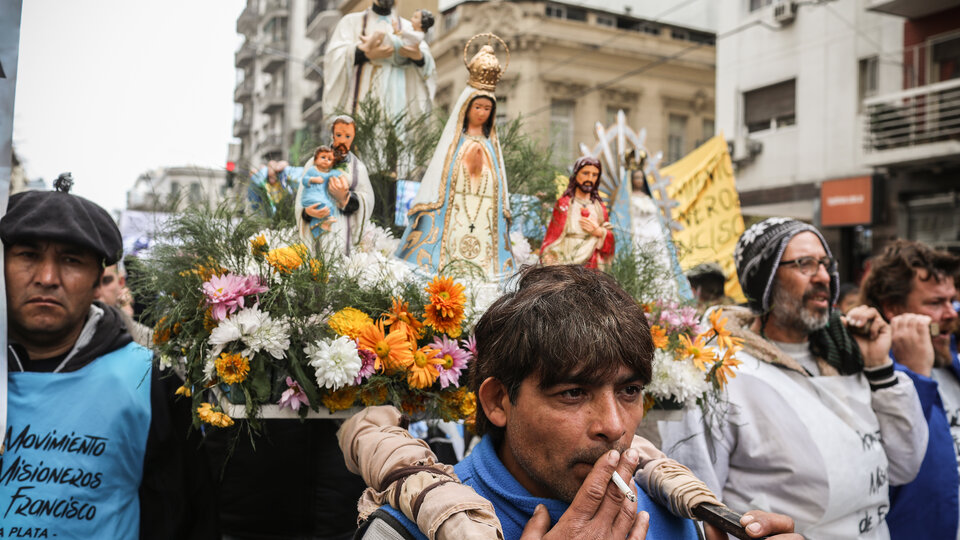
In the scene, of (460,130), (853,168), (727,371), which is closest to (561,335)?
(727,371)

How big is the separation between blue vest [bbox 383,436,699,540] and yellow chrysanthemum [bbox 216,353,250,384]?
2.43 feet

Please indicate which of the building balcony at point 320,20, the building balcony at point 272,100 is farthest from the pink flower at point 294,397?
the building balcony at point 272,100

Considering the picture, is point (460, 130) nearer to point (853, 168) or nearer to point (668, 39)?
point (853, 168)

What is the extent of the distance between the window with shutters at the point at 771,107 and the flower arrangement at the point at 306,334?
50.8 ft

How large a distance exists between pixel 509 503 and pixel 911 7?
48.3 ft

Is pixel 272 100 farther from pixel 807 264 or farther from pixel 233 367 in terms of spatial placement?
pixel 233 367

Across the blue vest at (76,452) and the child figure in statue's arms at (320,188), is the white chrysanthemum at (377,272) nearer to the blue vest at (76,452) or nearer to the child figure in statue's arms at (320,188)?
the child figure in statue's arms at (320,188)

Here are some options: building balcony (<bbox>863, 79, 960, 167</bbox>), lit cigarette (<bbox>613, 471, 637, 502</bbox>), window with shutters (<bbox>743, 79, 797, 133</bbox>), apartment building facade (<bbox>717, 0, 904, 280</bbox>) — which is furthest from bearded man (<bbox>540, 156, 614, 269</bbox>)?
window with shutters (<bbox>743, 79, 797, 133</bbox>)

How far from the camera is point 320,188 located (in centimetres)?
273

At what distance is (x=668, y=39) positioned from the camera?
77.4ft

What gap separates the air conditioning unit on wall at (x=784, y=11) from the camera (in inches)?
614

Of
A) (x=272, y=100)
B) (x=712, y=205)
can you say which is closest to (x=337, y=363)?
(x=712, y=205)

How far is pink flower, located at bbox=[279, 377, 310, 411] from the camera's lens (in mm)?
2070

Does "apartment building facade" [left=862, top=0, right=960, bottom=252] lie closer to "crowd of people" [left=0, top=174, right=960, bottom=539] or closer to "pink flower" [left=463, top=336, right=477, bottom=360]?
"crowd of people" [left=0, top=174, right=960, bottom=539]
